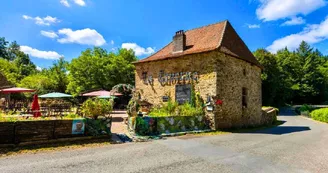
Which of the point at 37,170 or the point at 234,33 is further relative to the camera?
the point at 234,33

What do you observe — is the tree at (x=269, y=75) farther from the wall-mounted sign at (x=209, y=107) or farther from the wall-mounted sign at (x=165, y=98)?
the wall-mounted sign at (x=209, y=107)

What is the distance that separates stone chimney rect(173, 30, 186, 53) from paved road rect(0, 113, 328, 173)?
8126 mm

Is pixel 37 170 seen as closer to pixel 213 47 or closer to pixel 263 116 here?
pixel 213 47

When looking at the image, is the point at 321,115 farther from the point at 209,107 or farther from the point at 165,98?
the point at 165,98

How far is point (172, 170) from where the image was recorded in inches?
222

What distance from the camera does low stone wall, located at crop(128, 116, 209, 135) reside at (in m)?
10.2

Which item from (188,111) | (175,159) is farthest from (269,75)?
(175,159)

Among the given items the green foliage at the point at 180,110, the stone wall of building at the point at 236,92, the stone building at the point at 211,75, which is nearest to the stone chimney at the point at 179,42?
the stone building at the point at 211,75

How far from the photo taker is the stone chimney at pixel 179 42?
50.3ft

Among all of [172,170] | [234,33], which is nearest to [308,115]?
[234,33]

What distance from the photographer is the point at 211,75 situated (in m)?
13.3

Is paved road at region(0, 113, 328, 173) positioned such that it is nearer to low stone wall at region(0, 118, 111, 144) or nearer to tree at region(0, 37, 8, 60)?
low stone wall at region(0, 118, 111, 144)

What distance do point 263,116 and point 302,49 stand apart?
53.4 meters

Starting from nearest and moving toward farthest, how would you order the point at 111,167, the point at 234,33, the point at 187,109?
A: 1. the point at 111,167
2. the point at 187,109
3. the point at 234,33
